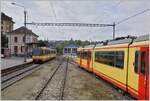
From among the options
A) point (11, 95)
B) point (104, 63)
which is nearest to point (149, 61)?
point (11, 95)

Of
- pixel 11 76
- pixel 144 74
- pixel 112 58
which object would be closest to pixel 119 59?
pixel 112 58

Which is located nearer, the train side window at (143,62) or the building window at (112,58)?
the train side window at (143,62)

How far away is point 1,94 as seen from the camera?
523 inches

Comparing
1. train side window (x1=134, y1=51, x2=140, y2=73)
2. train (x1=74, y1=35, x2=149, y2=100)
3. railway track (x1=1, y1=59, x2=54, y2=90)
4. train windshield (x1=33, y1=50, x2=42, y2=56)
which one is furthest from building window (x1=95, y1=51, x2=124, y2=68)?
train windshield (x1=33, y1=50, x2=42, y2=56)

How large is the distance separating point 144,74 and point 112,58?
18.2ft

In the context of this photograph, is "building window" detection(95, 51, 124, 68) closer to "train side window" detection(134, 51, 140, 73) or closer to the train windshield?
"train side window" detection(134, 51, 140, 73)

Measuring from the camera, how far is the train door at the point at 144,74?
31.1 ft

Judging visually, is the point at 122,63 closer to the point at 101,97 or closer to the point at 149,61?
the point at 101,97

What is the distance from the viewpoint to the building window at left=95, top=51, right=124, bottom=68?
1336cm

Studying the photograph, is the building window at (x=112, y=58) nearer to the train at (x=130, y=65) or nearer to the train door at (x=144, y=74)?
the train at (x=130, y=65)

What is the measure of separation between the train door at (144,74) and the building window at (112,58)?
2857 mm

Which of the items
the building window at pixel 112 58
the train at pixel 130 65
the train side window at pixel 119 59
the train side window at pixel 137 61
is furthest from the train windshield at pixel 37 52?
the train side window at pixel 137 61

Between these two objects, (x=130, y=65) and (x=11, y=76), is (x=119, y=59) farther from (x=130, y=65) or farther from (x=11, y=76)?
(x=11, y=76)

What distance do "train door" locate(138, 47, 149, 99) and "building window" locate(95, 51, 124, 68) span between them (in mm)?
2857
